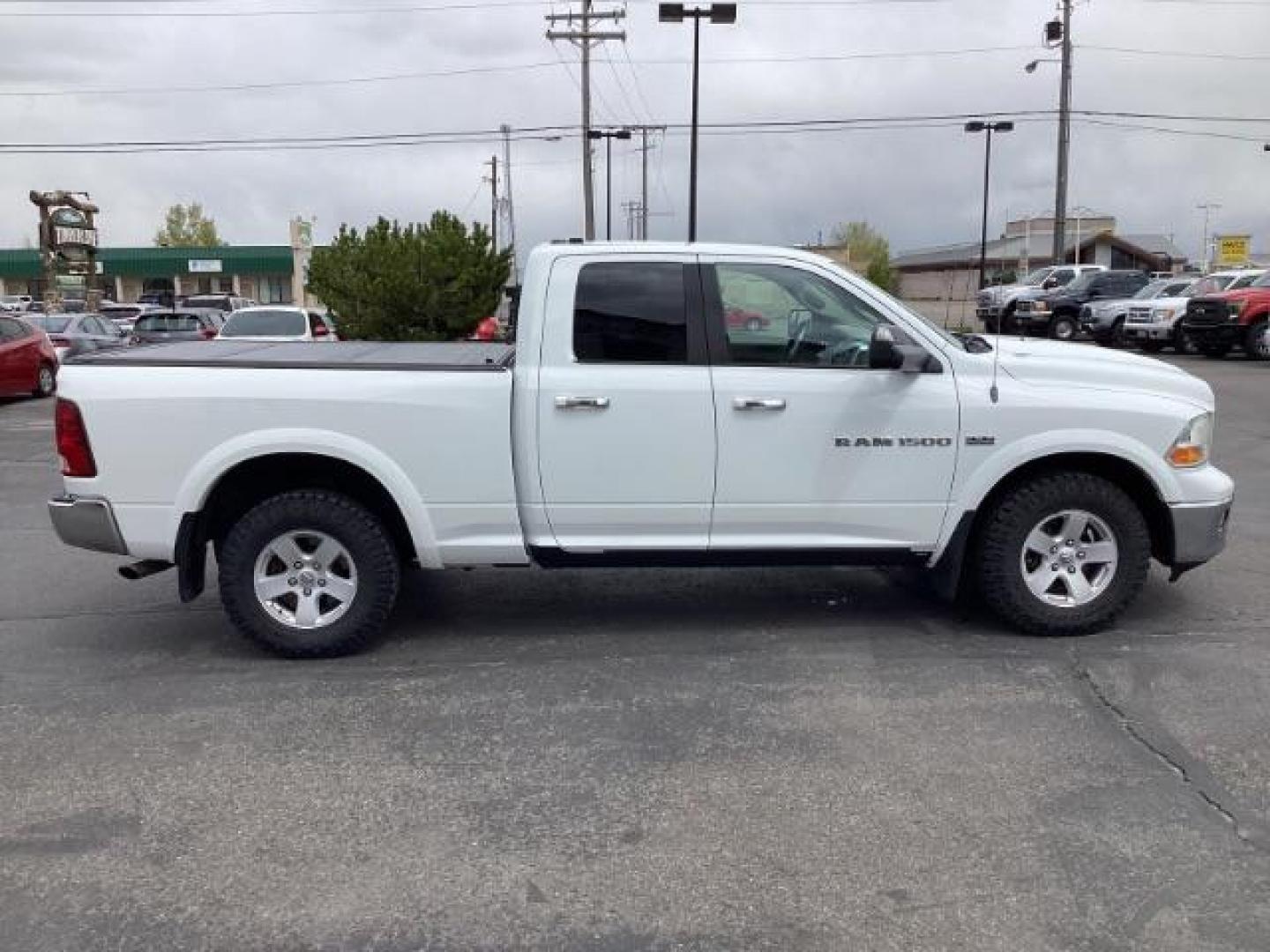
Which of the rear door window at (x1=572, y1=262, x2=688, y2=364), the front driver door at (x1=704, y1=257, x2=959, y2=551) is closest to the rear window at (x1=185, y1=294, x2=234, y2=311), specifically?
the rear door window at (x1=572, y1=262, x2=688, y2=364)

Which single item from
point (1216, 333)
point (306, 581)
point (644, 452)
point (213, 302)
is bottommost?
point (306, 581)

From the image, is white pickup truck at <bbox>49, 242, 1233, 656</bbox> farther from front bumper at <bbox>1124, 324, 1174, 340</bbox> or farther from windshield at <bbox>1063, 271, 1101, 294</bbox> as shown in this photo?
windshield at <bbox>1063, 271, 1101, 294</bbox>

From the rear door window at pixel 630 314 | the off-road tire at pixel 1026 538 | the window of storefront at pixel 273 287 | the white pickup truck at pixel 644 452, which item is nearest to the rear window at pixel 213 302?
the white pickup truck at pixel 644 452

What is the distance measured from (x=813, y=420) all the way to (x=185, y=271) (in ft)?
281

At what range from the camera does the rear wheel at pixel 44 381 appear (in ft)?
65.5

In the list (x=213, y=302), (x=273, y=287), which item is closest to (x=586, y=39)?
(x=213, y=302)

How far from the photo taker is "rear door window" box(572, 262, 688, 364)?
5422mm

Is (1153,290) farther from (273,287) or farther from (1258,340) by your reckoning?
(273,287)

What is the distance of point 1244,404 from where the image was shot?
1642 cm

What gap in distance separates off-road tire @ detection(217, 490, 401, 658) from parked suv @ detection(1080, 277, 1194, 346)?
25708 millimetres

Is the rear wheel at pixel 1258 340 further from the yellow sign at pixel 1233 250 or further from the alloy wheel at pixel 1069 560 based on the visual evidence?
the yellow sign at pixel 1233 250

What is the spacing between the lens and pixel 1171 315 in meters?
25.8

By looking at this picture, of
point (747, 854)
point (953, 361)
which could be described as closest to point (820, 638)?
point (953, 361)

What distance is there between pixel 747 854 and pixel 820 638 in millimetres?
2259
